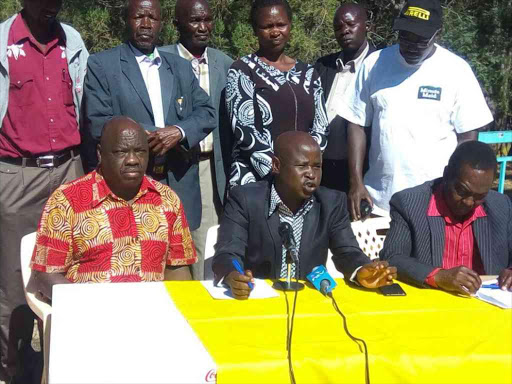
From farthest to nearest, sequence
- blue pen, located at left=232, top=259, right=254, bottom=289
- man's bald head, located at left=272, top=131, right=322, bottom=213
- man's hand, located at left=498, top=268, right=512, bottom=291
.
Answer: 1. man's bald head, located at left=272, top=131, right=322, bottom=213
2. man's hand, located at left=498, top=268, right=512, bottom=291
3. blue pen, located at left=232, top=259, right=254, bottom=289

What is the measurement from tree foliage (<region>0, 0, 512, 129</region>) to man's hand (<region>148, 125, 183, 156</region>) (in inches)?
147

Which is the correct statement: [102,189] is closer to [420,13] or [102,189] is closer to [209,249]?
[209,249]

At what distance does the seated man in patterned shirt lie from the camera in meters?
3.37

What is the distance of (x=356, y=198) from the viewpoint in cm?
433

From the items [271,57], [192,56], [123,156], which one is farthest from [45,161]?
[271,57]

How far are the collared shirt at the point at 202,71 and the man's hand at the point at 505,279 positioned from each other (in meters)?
2.19

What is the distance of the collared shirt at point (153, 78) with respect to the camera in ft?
14.4

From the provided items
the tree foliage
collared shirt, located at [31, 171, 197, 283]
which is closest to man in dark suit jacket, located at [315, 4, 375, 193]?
collared shirt, located at [31, 171, 197, 283]

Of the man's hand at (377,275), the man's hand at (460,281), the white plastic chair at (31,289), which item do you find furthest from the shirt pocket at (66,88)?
the man's hand at (460,281)

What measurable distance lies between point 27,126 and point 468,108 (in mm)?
2582

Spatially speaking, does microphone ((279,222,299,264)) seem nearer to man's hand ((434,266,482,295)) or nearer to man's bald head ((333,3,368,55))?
man's hand ((434,266,482,295))

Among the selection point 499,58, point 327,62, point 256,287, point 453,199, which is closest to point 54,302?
point 256,287

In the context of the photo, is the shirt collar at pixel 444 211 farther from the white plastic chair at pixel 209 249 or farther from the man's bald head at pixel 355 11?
the man's bald head at pixel 355 11

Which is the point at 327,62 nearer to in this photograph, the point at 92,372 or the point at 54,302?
the point at 54,302
